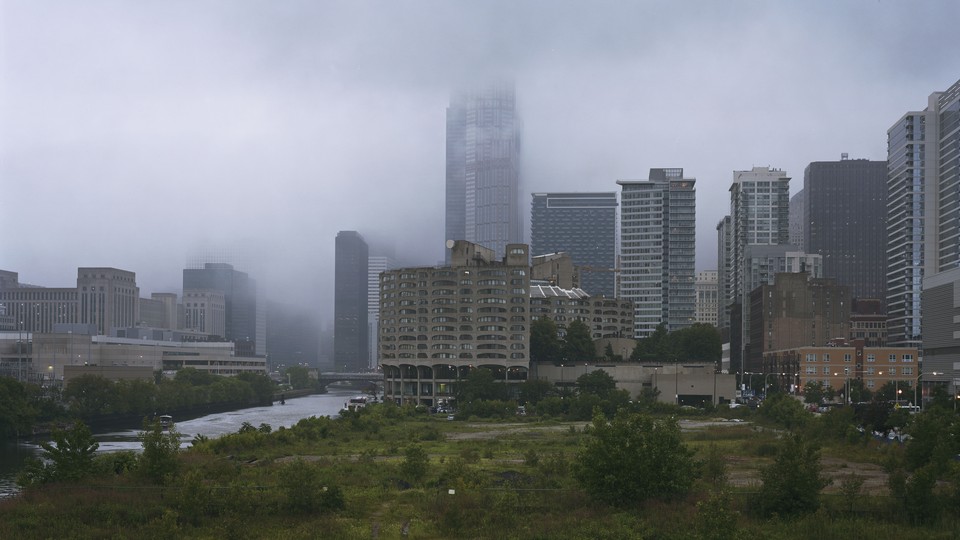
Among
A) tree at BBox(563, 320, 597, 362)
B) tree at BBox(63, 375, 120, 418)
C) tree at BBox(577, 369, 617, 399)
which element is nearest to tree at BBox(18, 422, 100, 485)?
tree at BBox(63, 375, 120, 418)

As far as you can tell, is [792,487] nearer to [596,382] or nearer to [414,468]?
[414,468]

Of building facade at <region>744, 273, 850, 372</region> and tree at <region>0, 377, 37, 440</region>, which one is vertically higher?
building facade at <region>744, 273, 850, 372</region>

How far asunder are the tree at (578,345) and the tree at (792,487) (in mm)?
131352

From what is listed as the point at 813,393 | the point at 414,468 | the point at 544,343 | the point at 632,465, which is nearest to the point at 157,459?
the point at 414,468

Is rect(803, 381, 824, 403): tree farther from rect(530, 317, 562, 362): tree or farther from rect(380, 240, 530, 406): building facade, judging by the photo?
rect(380, 240, 530, 406): building facade

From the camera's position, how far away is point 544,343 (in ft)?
568

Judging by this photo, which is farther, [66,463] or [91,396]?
[91,396]

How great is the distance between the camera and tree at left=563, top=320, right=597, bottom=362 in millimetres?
178125

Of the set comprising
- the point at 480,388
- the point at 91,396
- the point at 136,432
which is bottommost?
the point at 136,432

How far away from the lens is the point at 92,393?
438ft

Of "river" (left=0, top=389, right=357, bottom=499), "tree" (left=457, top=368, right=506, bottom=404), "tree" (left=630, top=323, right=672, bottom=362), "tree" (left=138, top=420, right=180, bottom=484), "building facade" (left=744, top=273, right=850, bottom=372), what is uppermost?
"building facade" (left=744, top=273, right=850, bottom=372)

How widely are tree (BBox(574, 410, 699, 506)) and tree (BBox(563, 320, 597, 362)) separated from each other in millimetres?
129942

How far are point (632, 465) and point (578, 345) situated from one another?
13260cm

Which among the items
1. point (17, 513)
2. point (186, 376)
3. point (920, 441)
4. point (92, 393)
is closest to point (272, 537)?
point (17, 513)
